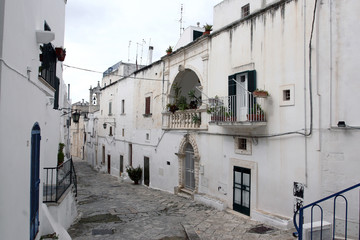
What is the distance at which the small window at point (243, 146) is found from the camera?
1007cm

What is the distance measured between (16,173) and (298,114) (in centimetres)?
707

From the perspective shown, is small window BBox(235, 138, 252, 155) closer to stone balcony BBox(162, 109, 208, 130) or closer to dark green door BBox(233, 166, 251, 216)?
dark green door BBox(233, 166, 251, 216)

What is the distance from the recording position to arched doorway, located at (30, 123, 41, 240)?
5397 millimetres

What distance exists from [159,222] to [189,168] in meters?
4.65

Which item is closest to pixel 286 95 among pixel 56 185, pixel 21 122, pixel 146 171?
pixel 56 185

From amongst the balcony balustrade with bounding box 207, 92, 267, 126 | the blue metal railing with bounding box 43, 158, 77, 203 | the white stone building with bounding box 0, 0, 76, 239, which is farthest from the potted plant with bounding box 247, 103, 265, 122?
the white stone building with bounding box 0, 0, 76, 239

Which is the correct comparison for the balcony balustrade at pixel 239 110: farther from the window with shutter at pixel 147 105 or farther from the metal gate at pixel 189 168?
the window with shutter at pixel 147 105

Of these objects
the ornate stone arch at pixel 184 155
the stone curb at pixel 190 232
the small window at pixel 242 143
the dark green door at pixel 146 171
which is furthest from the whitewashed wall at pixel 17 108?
the dark green door at pixel 146 171

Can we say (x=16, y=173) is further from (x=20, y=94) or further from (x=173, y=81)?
(x=173, y=81)

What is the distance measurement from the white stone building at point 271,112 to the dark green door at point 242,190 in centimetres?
3

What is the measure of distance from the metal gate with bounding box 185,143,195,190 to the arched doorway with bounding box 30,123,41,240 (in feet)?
28.2

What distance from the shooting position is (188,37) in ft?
53.5

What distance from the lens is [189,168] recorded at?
14.1 meters

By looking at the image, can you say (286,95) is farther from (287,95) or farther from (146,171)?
(146,171)
